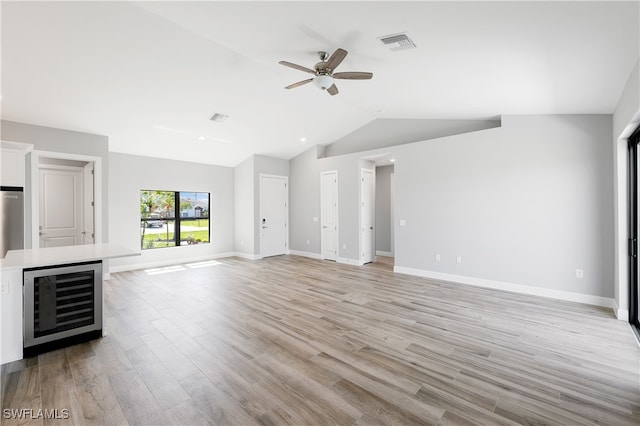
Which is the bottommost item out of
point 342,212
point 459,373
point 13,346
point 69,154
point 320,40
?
point 459,373

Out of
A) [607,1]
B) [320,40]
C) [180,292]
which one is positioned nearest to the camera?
[607,1]

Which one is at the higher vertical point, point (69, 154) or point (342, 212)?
point (69, 154)

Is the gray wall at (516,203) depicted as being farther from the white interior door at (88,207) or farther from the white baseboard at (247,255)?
the white interior door at (88,207)

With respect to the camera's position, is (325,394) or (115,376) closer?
(325,394)

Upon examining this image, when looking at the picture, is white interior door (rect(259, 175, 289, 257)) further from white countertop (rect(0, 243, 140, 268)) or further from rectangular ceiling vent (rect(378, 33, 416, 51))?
rectangular ceiling vent (rect(378, 33, 416, 51))

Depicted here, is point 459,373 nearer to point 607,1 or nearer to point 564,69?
point 607,1

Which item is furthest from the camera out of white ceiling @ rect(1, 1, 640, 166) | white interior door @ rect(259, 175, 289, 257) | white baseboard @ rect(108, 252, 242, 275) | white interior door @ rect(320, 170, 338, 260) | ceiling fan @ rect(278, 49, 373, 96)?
white interior door @ rect(259, 175, 289, 257)

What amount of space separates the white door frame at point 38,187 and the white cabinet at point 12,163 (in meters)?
0.33

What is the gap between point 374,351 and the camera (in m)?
2.74

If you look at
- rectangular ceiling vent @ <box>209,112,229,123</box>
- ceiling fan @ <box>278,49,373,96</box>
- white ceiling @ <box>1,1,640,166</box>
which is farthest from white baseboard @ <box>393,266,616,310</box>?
rectangular ceiling vent @ <box>209,112,229,123</box>

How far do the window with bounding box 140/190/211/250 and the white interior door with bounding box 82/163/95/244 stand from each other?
1.17 meters

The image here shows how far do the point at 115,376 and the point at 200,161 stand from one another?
6164 millimetres

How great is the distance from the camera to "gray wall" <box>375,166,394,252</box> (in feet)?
27.1

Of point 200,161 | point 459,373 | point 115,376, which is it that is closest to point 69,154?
point 200,161
